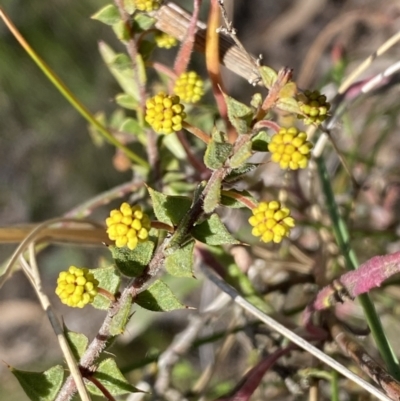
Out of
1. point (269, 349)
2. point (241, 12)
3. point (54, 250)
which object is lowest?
point (54, 250)

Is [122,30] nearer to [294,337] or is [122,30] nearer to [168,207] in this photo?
[168,207]

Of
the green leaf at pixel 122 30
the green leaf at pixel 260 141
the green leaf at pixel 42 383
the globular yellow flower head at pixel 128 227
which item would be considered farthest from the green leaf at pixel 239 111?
the green leaf at pixel 42 383

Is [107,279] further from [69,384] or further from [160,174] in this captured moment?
[160,174]

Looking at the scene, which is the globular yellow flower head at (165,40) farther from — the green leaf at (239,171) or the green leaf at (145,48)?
the green leaf at (239,171)

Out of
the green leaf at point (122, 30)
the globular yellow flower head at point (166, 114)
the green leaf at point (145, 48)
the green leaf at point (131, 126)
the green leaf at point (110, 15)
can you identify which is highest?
the green leaf at point (110, 15)

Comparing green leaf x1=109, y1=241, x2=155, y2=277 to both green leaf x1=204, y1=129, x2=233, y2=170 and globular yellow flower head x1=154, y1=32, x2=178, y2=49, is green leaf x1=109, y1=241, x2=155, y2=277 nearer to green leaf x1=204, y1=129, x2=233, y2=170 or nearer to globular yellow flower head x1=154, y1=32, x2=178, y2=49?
green leaf x1=204, y1=129, x2=233, y2=170

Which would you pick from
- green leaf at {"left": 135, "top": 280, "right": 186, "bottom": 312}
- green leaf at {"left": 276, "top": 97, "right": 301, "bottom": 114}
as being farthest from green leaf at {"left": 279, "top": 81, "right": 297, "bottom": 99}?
green leaf at {"left": 135, "top": 280, "right": 186, "bottom": 312}

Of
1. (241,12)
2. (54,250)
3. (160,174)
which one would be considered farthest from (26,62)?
(160,174)
